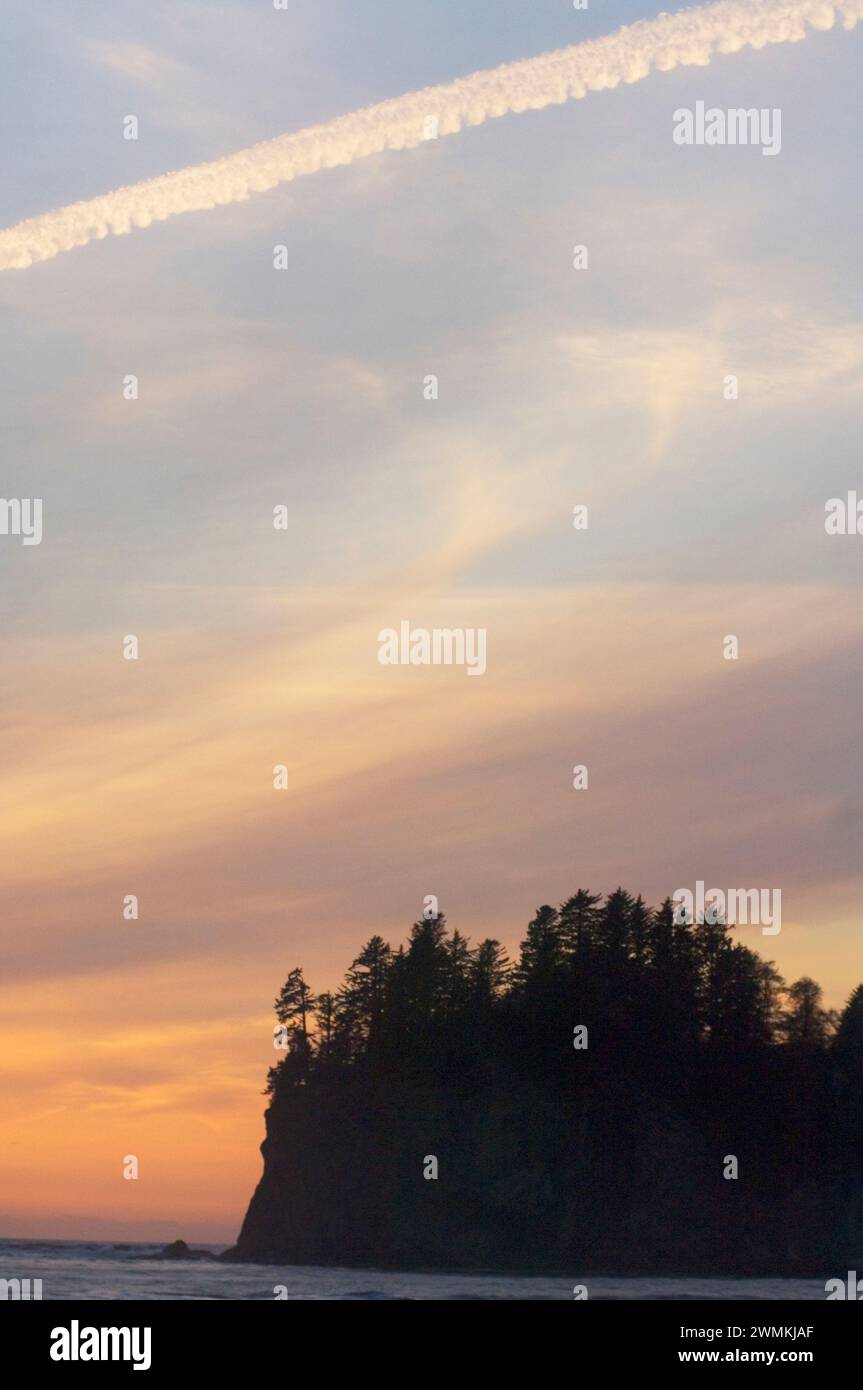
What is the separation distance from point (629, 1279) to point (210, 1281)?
3253 centimetres

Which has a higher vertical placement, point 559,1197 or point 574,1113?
point 574,1113
